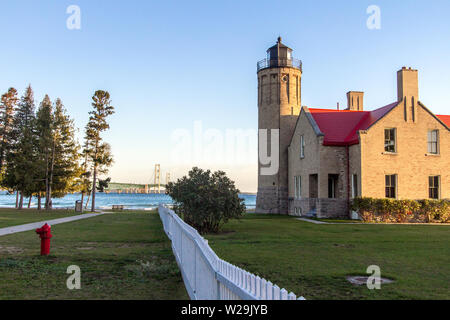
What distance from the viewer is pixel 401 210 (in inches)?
1033

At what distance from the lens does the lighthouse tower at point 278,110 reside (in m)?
A: 37.6

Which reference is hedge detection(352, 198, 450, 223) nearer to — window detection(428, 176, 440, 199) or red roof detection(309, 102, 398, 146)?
window detection(428, 176, 440, 199)

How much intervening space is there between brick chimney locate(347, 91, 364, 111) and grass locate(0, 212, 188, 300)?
30.9 meters

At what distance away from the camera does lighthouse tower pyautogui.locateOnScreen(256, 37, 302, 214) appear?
123 feet

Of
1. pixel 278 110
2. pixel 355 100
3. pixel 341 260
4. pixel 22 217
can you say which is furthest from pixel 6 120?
pixel 341 260

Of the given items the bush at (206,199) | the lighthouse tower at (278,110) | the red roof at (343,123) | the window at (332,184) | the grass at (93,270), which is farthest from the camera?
the lighthouse tower at (278,110)

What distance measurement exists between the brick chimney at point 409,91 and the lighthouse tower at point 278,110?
1186 cm

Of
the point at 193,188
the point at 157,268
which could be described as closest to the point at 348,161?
→ the point at 193,188

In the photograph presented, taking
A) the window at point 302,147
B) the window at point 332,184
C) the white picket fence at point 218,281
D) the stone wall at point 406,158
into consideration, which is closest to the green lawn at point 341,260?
the white picket fence at point 218,281

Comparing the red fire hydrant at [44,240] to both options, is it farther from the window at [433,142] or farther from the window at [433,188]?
the window at [433,142]

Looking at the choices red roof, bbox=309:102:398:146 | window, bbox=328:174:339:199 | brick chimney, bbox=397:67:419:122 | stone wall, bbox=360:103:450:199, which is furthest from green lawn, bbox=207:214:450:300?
window, bbox=328:174:339:199

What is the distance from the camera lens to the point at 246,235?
56.4 feet

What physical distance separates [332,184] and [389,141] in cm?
561
